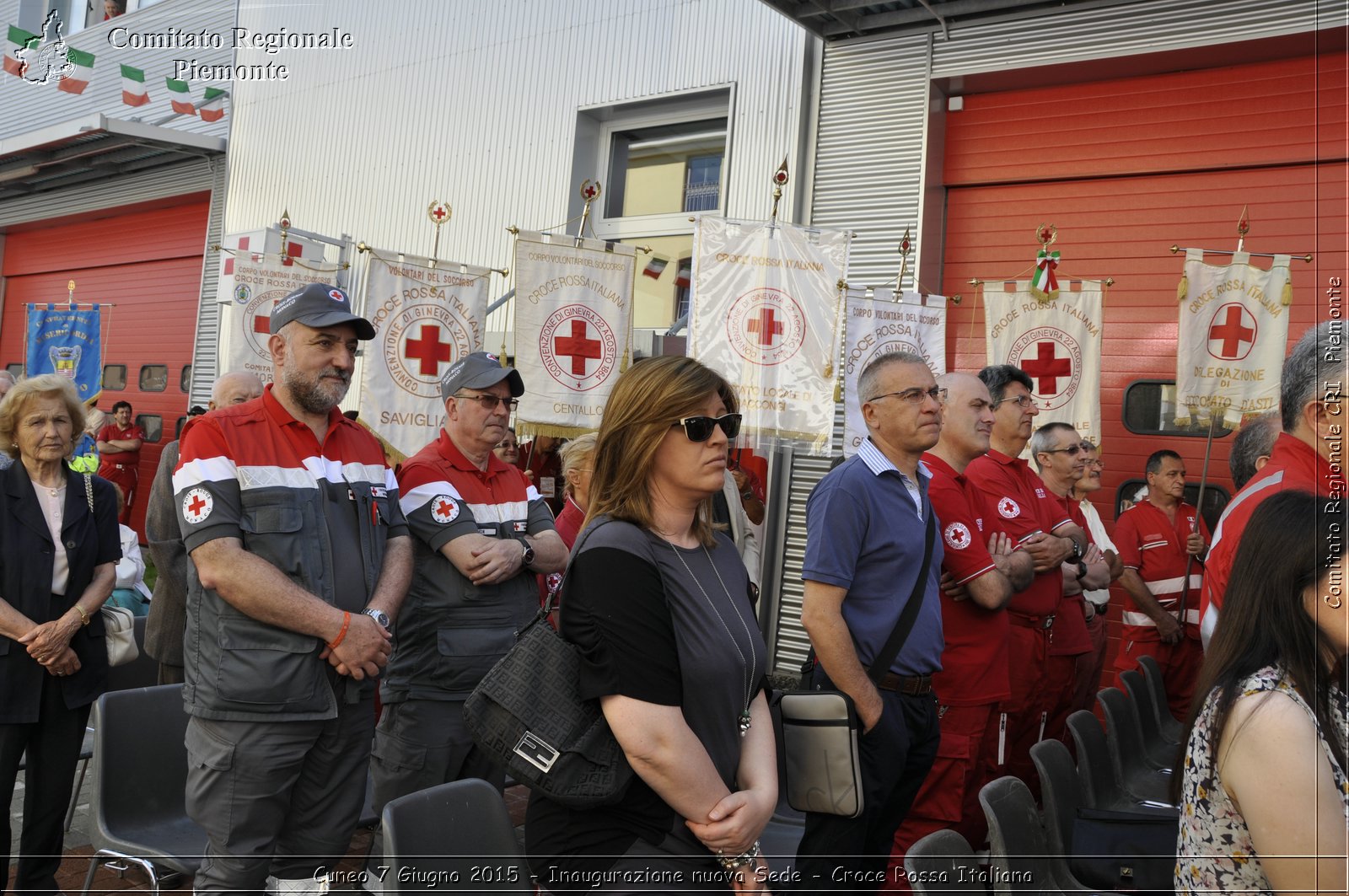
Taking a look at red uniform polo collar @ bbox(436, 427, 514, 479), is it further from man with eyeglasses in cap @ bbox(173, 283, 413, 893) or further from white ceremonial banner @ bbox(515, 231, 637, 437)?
white ceremonial banner @ bbox(515, 231, 637, 437)

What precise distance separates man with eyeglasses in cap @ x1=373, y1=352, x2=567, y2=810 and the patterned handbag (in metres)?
1.70

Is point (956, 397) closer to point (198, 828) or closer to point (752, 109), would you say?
point (198, 828)

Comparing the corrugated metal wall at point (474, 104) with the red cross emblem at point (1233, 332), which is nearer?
the red cross emblem at point (1233, 332)

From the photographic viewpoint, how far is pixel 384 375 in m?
7.13

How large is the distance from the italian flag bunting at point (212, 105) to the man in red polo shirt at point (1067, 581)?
11454mm

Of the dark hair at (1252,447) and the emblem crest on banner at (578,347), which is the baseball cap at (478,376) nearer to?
the emblem crest on banner at (578,347)

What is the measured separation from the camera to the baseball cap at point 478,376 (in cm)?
399

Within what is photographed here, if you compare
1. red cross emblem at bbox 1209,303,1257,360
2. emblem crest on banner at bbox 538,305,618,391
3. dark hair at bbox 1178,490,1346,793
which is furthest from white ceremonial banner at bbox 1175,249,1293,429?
dark hair at bbox 1178,490,1346,793

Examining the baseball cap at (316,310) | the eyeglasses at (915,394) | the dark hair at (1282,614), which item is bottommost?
the dark hair at (1282,614)

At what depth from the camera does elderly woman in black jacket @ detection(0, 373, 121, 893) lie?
3570 millimetres

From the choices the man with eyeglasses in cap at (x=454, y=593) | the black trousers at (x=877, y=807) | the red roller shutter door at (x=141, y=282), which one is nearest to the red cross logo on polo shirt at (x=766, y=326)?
the man with eyeglasses in cap at (x=454, y=593)

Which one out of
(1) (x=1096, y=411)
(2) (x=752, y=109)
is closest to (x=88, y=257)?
(2) (x=752, y=109)

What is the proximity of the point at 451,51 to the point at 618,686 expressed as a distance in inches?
393

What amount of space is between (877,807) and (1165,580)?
3919mm
